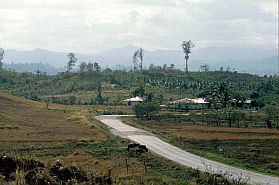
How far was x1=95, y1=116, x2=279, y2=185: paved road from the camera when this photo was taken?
3422cm

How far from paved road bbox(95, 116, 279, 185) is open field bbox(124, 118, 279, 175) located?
1.56 m

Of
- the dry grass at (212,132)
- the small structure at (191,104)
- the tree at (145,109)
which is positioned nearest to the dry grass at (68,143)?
the dry grass at (212,132)

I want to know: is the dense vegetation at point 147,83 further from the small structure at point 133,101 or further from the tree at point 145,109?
the tree at point 145,109

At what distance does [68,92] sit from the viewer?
487 feet

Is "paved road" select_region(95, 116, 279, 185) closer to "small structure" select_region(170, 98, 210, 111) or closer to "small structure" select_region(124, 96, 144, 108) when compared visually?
"small structure" select_region(170, 98, 210, 111)

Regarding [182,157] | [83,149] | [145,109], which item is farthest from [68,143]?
[145,109]

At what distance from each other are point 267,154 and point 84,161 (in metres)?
18.7

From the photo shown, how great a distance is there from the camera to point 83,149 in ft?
149

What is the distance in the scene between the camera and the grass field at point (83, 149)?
3167 cm

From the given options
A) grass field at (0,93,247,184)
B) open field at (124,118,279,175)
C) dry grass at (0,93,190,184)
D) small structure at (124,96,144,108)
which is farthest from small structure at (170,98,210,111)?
grass field at (0,93,247,184)

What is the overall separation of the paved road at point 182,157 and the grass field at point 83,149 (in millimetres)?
1726

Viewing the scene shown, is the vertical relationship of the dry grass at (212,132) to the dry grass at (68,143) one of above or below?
below

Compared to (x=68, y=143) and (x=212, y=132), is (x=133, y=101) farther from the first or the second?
(x=68, y=143)

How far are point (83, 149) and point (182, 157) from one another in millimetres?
9721
